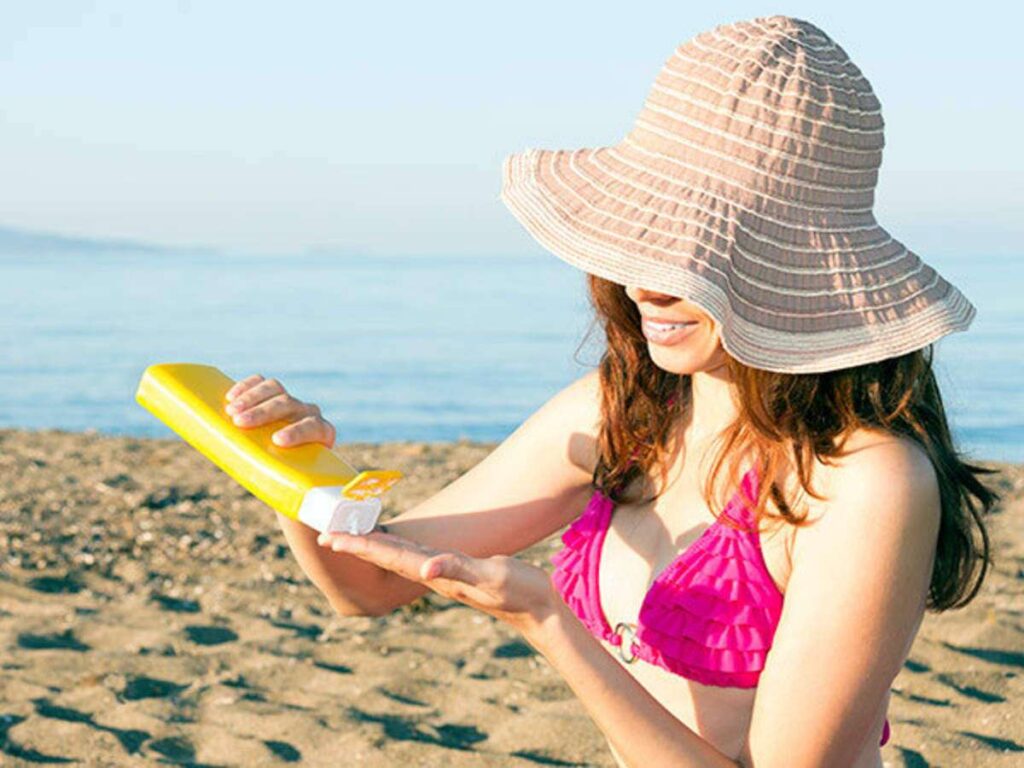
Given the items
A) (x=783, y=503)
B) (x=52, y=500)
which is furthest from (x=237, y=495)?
(x=783, y=503)

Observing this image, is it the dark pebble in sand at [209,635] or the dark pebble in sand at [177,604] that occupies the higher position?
the dark pebble in sand at [209,635]

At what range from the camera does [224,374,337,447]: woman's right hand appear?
7.56 ft

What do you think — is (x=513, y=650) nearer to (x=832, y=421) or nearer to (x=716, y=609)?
(x=716, y=609)

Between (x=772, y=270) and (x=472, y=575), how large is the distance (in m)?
0.63

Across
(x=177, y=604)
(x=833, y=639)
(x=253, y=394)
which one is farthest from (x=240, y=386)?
(x=177, y=604)

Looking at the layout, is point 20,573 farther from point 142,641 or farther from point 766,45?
point 766,45

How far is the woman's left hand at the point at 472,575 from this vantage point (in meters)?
2.07

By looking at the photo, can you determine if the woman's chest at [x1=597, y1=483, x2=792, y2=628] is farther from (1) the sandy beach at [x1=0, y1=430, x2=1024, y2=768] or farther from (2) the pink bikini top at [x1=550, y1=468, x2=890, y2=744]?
(1) the sandy beach at [x1=0, y1=430, x2=1024, y2=768]

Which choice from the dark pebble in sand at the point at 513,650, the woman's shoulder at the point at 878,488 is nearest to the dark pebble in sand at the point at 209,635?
the dark pebble in sand at the point at 513,650

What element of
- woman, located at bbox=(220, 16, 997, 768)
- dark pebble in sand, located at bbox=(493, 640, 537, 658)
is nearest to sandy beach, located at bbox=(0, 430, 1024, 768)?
dark pebble in sand, located at bbox=(493, 640, 537, 658)

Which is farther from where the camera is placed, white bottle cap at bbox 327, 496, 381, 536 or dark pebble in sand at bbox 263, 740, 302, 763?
dark pebble in sand at bbox 263, 740, 302, 763

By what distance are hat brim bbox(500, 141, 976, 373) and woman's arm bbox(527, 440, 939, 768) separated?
0.63 ft

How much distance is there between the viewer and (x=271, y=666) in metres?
5.02

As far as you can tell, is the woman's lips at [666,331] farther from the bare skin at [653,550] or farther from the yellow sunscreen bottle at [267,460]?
the yellow sunscreen bottle at [267,460]
